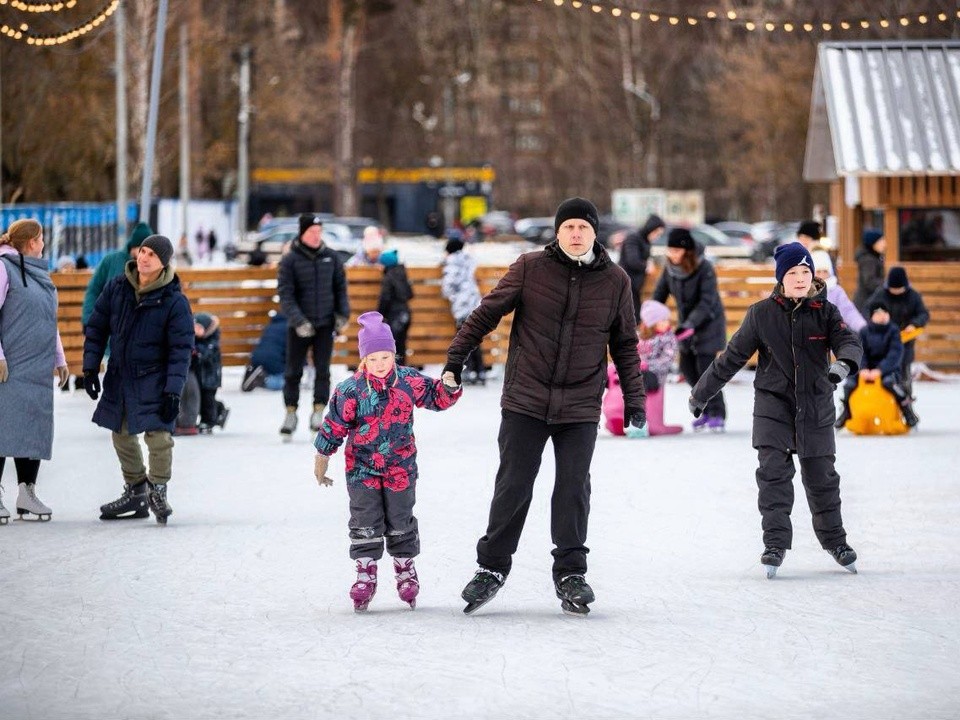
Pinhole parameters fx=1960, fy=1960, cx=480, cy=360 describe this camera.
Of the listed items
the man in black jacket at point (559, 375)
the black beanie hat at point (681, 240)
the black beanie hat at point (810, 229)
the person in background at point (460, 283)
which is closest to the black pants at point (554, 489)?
the man in black jacket at point (559, 375)

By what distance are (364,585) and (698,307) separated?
823cm

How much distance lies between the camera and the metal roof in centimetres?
2442

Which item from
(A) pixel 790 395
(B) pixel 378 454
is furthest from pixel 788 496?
(B) pixel 378 454

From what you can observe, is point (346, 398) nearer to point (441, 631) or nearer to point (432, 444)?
point (441, 631)

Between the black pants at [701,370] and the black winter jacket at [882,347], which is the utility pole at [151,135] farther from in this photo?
the black winter jacket at [882,347]

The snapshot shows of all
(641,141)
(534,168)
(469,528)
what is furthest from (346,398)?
(534,168)

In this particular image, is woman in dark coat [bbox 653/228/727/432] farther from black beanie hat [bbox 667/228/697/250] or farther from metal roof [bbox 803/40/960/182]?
metal roof [bbox 803/40/960/182]

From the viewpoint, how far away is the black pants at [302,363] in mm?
15102

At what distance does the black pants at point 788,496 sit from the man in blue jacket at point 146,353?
3.24 m

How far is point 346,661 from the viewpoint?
6.98 m

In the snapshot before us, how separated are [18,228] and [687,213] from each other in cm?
6059

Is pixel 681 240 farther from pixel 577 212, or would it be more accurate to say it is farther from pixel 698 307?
pixel 577 212

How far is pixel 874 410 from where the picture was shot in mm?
15312

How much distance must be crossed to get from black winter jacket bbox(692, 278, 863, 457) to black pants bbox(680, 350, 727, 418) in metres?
6.78
